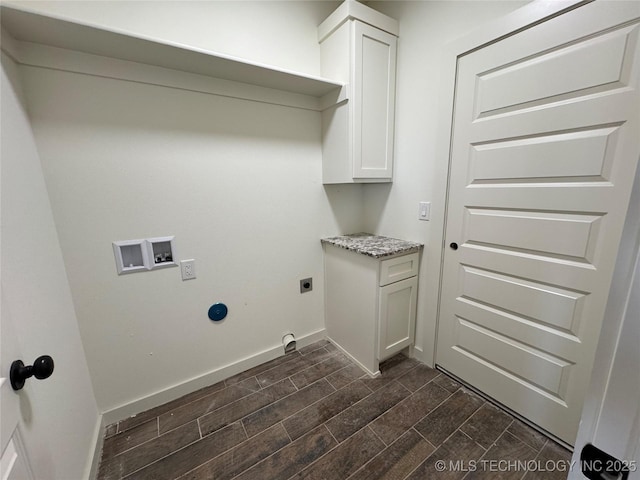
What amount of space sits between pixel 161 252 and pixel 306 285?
1.06m

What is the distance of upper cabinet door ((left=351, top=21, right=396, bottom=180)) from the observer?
65.2 inches

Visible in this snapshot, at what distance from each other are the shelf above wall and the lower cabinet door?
141 cm

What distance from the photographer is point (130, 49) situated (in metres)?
1.22

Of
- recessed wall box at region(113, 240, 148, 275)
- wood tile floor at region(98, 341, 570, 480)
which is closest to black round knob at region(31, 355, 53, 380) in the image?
recessed wall box at region(113, 240, 148, 275)

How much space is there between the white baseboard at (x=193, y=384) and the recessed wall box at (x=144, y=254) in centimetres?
80

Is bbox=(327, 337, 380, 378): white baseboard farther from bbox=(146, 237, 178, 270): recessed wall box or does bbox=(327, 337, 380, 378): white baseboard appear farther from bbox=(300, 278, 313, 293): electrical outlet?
bbox=(146, 237, 178, 270): recessed wall box

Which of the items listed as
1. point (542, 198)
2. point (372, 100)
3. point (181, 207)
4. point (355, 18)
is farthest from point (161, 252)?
point (542, 198)

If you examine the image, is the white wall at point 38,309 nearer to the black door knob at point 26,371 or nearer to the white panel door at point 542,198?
the black door knob at point 26,371

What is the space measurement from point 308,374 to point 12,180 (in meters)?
1.82

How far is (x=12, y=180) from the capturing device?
3.06 ft

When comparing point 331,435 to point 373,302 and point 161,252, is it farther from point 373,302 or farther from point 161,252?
point 161,252

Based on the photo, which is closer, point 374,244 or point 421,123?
point 421,123

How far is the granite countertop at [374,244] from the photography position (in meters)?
1.69

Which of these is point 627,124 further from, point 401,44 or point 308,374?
point 308,374
